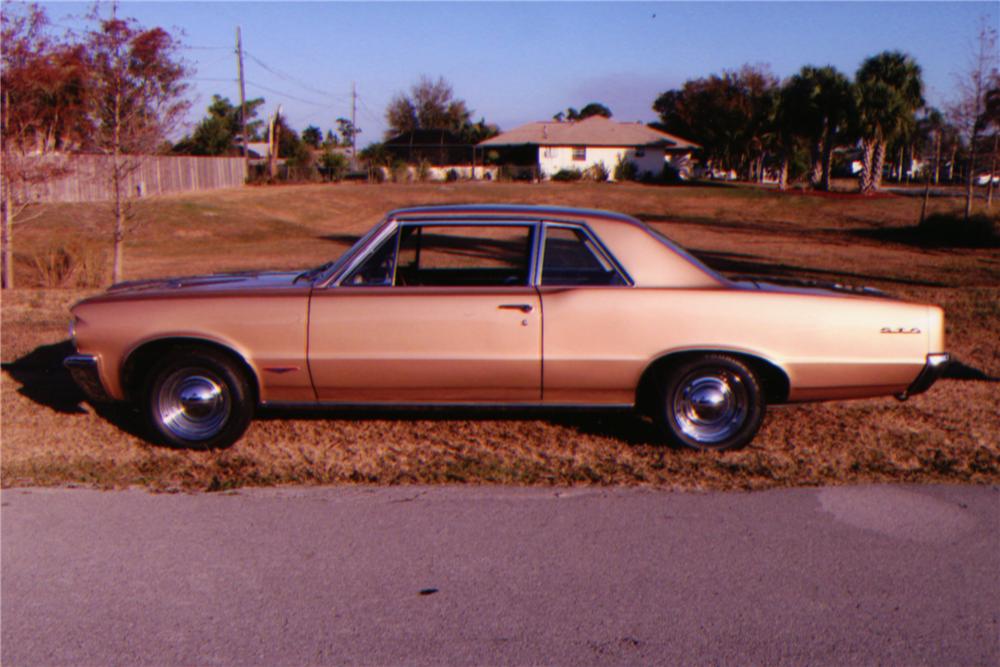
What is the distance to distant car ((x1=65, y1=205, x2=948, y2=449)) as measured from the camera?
557 centimetres

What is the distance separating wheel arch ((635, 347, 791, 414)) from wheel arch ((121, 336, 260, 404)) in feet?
7.81

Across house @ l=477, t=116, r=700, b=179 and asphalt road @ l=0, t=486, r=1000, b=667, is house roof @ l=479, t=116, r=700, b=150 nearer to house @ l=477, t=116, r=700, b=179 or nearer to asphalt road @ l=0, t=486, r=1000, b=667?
house @ l=477, t=116, r=700, b=179

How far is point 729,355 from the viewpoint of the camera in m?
5.64

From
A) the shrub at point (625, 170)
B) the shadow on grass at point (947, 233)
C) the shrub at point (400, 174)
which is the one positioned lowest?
the shadow on grass at point (947, 233)

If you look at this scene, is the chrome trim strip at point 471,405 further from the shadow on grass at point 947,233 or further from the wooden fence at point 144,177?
the shadow on grass at point 947,233

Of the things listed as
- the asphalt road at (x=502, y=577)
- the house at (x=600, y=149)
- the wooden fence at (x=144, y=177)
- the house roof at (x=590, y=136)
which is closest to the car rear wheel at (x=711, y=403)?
the asphalt road at (x=502, y=577)

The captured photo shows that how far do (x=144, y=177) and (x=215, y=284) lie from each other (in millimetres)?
13351

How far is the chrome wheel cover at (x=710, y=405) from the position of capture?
5.66 meters

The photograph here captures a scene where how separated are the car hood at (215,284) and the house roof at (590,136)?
5710cm

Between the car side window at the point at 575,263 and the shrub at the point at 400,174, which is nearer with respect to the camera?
the car side window at the point at 575,263

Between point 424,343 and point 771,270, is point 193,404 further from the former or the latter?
point 771,270

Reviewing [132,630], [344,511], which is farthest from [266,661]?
[344,511]

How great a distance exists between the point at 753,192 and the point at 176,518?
149 ft

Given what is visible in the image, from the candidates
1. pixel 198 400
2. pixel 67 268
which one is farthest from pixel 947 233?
pixel 198 400
